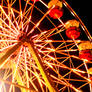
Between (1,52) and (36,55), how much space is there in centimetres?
98

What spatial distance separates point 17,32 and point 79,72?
2.52m

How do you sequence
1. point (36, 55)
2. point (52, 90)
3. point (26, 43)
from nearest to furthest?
1. point (52, 90)
2. point (36, 55)
3. point (26, 43)

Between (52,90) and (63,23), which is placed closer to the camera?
(52,90)

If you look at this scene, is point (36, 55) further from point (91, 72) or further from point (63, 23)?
point (91, 72)

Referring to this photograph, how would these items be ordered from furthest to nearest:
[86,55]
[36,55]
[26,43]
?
[86,55] → [26,43] → [36,55]

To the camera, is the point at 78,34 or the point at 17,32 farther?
the point at 78,34

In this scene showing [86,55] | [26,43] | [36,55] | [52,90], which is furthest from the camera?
[86,55]

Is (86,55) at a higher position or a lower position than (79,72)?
higher

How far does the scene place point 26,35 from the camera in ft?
16.1

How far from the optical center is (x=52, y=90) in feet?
12.4

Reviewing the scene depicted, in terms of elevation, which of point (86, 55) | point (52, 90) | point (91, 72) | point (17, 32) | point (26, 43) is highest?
point (17, 32)

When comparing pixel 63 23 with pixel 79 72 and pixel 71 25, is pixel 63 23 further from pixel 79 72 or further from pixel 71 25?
pixel 79 72

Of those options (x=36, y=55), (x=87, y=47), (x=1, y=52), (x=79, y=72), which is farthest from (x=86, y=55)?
(x=1, y=52)

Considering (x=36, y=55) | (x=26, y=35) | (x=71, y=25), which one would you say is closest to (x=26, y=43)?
(x=26, y=35)
